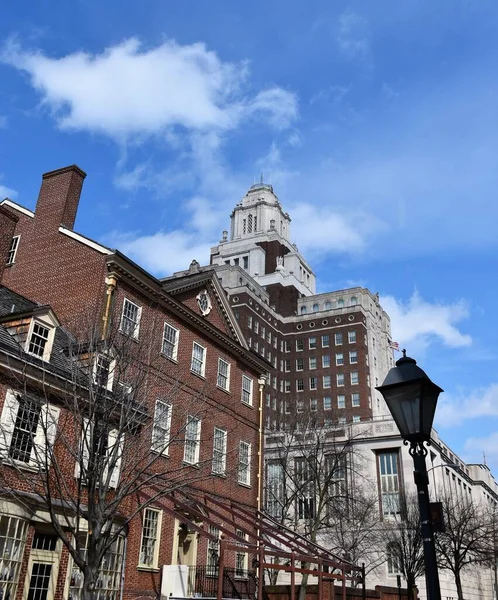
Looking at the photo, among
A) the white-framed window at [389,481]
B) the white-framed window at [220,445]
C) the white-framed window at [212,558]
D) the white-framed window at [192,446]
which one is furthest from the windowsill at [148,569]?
the white-framed window at [389,481]

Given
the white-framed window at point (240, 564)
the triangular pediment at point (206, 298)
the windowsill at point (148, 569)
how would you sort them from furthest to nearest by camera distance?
the triangular pediment at point (206, 298)
the white-framed window at point (240, 564)
the windowsill at point (148, 569)

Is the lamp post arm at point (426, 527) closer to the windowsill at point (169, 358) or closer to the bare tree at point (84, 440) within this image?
the bare tree at point (84, 440)

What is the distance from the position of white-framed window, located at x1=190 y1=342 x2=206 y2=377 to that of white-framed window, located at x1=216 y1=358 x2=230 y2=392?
4.18 ft

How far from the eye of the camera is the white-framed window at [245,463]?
2725 centimetres

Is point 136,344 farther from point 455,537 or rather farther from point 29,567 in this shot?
point 455,537

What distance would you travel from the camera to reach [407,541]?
118ft

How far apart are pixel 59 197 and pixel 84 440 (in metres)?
15.1

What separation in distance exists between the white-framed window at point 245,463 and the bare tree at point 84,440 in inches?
304

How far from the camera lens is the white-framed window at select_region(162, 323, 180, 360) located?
24234mm

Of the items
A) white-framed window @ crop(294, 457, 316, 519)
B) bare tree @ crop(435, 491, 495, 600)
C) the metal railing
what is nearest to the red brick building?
the metal railing

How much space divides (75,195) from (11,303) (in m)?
6.99

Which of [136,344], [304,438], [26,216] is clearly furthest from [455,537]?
[26,216]

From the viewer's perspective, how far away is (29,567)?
16031 mm

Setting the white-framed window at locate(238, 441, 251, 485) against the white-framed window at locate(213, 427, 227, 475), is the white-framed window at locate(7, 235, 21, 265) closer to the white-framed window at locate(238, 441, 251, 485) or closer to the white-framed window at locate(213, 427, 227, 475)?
the white-framed window at locate(213, 427, 227, 475)
